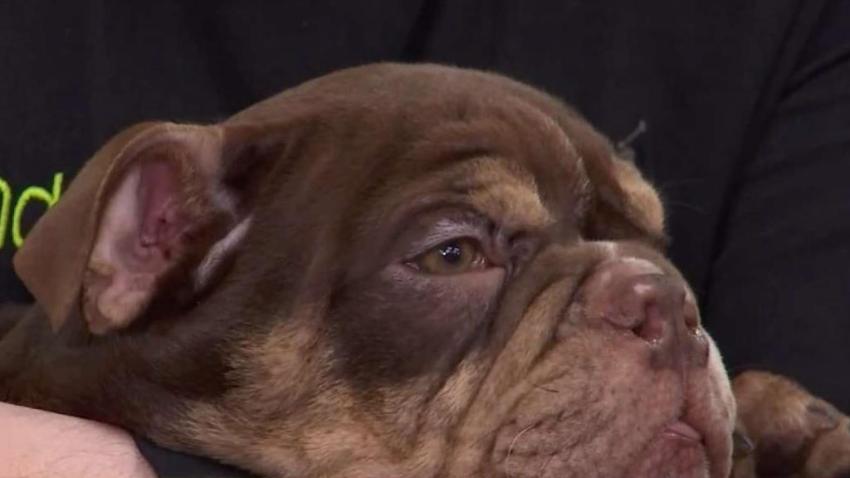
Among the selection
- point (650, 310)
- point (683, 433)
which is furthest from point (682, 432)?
point (650, 310)

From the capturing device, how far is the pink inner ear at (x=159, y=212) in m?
2.03

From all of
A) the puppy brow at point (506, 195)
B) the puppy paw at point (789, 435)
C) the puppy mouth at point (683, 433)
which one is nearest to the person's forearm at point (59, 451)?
the puppy brow at point (506, 195)

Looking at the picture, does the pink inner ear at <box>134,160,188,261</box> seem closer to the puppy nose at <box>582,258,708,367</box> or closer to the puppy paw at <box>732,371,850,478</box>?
the puppy nose at <box>582,258,708,367</box>

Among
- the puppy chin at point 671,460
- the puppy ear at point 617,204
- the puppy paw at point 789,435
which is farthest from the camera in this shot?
the puppy paw at point 789,435

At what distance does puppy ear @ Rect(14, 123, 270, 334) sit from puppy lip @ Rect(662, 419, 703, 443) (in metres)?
0.72

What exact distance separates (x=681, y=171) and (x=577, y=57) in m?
0.34

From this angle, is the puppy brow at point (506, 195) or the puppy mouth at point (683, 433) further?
the puppy brow at point (506, 195)

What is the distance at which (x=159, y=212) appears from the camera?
2057 millimetres

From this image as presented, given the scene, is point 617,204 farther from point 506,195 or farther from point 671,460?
point 671,460

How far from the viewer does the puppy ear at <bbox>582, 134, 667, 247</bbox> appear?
2.15m

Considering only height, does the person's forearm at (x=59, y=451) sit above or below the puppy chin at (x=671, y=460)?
below

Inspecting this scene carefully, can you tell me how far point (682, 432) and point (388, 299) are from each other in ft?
1.52

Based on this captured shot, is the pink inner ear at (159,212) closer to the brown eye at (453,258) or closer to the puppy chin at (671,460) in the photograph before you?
the brown eye at (453,258)

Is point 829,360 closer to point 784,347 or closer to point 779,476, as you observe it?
point 784,347
